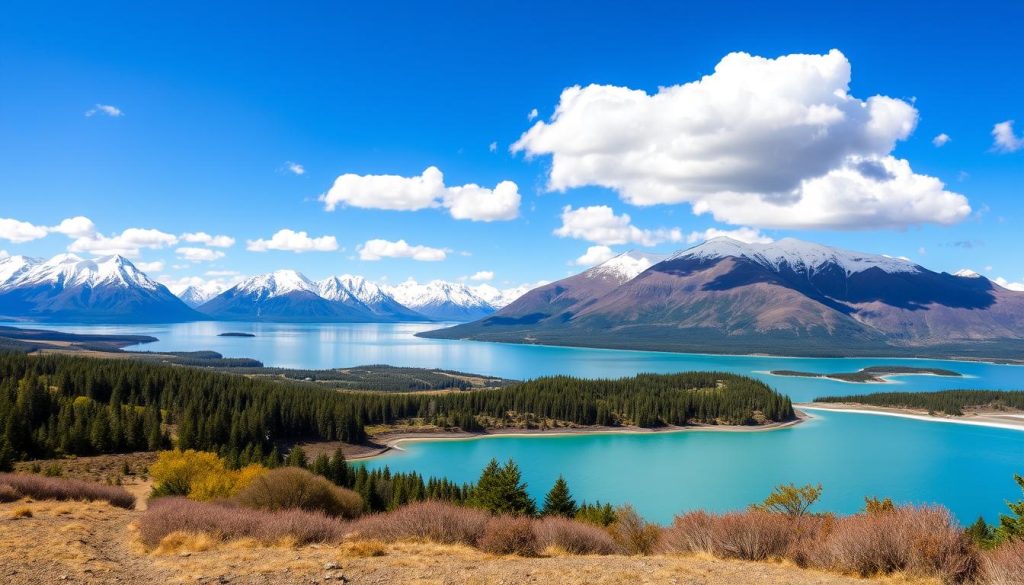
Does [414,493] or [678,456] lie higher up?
[414,493]

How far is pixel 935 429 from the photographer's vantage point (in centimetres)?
12438

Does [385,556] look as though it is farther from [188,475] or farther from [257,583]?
[188,475]

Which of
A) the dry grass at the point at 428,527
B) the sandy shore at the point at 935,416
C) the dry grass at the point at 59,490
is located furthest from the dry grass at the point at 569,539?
the sandy shore at the point at 935,416

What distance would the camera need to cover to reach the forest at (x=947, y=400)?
144875mm

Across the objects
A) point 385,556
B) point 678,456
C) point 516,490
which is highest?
point 385,556

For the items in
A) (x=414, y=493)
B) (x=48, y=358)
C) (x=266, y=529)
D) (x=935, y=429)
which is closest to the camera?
(x=266, y=529)

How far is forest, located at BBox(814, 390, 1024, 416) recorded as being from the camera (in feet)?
475

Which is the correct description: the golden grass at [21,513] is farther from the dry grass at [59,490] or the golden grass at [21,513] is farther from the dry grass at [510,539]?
the dry grass at [510,539]

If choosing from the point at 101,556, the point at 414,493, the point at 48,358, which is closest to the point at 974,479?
the point at 414,493

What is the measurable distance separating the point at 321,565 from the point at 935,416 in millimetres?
164084

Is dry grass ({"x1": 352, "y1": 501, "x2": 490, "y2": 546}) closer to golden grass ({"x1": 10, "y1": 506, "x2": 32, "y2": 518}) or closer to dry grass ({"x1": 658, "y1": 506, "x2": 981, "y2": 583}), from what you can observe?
dry grass ({"x1": 658, "y1": 506, "x2": 981, "y2": 583})

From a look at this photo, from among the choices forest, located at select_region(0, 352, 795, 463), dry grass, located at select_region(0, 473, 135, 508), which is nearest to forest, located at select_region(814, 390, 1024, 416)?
forest, located at select_region(0, 352, 795, 463)

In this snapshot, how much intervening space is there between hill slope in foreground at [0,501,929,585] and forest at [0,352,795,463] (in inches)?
1796

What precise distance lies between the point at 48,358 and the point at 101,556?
124 m
